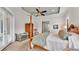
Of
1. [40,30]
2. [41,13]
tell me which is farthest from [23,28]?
[41,13]

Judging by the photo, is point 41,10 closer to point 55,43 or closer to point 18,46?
point 55,43

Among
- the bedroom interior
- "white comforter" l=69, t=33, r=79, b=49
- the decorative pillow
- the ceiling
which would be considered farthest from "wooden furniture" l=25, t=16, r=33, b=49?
"white comforter" l=69, t=33, r=79, b=49

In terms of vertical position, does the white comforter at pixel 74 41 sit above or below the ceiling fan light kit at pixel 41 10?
below

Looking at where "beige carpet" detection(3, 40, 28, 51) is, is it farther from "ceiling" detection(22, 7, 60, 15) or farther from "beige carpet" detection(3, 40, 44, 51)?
"ceiling" detection(22, 7, 60, 15)

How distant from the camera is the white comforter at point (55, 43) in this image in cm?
155

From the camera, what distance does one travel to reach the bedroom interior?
64.5 inches

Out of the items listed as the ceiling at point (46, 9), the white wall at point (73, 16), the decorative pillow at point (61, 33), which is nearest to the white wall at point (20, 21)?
the ceiling at point (46, 9)

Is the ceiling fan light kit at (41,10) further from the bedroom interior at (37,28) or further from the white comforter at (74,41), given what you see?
the white comforter at (74,41)

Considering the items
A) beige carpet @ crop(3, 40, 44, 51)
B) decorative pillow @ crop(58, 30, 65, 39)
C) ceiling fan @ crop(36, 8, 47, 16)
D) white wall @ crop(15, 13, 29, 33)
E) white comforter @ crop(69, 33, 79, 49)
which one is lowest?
beige carpet @ crop(3, 40, 44, 51)

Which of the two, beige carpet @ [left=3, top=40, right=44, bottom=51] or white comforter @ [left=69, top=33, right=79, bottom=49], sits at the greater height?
white comforter @ [left=69, top=33, right=79, bottom=49]

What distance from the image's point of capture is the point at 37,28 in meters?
1.72
